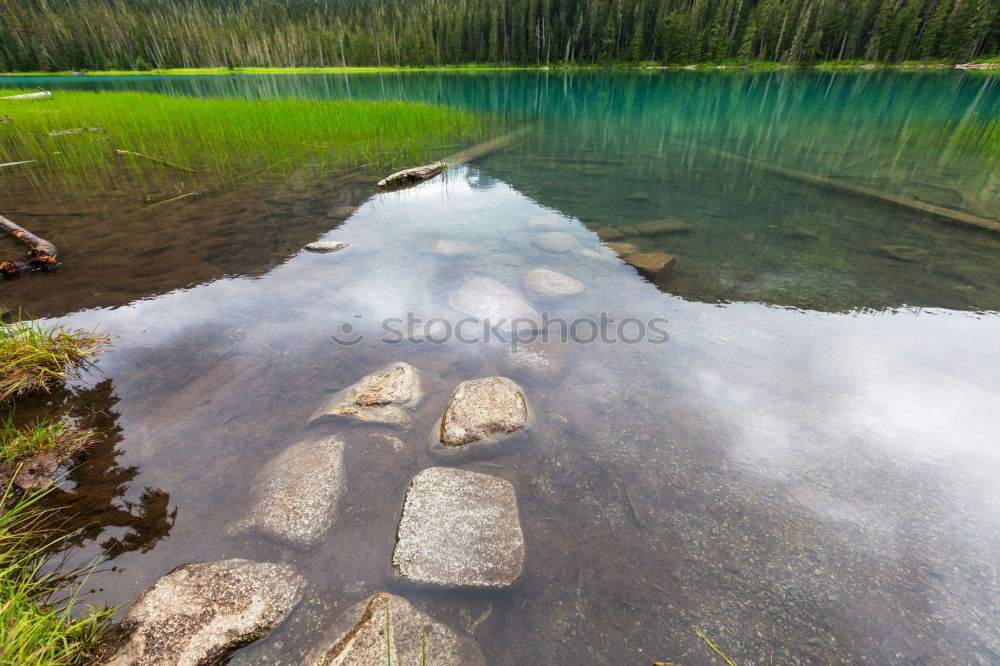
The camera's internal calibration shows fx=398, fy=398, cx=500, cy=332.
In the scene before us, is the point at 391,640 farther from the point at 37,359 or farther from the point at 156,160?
the point at 156,160

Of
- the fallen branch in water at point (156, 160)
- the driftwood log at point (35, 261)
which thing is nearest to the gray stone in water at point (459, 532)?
the driftwood log at point (35, 261)

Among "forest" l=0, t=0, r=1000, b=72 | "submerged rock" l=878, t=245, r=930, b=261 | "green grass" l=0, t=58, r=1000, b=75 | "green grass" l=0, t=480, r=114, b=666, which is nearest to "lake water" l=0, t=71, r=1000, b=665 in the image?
"submerged rock" l=878, t=245, r=930, b=261

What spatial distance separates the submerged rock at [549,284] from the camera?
6449 mm

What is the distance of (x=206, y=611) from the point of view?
7.72ft

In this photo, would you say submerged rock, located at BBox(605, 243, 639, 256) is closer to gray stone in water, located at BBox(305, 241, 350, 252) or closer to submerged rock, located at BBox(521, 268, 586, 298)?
submerged rock, located at BBox(521, 268, 586, 298)

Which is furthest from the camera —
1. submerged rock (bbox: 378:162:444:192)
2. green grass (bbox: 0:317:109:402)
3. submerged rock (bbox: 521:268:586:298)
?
submerged rock (bbox: 378:162:444:192)

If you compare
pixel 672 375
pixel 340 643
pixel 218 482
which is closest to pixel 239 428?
pixel 218 482

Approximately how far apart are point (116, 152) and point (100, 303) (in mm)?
11506

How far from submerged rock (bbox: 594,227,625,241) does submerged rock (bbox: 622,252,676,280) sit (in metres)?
1.12

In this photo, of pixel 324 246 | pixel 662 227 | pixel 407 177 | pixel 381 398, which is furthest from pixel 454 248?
pixel 407 177

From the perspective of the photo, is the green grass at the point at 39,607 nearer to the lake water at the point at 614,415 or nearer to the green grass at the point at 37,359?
the lake water at the point at 614,415

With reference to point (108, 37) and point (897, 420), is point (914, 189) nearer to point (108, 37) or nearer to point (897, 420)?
point (897, 420)

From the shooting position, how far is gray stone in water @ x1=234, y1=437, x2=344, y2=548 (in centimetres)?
297

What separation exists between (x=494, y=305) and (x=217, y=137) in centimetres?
1610
